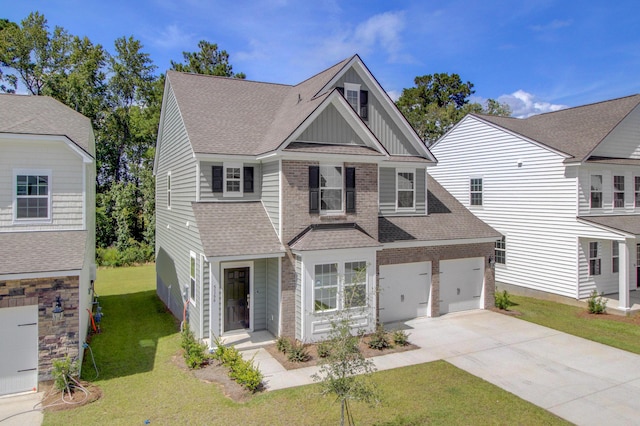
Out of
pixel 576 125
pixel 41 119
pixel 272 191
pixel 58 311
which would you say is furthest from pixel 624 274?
pixel 41 119

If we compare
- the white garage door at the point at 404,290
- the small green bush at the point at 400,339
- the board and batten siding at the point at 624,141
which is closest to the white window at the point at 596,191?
the board and batten siding at the point at 624,141

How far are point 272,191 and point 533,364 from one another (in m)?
9.53

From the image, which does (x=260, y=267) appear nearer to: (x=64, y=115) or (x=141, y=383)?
(x=141, y=383)

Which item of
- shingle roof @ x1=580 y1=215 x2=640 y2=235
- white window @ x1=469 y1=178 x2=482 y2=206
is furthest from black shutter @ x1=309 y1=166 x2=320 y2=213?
white window @ x1=469 y1=178 x2=482 y2=206

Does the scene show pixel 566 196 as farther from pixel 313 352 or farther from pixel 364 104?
pixel 313 352

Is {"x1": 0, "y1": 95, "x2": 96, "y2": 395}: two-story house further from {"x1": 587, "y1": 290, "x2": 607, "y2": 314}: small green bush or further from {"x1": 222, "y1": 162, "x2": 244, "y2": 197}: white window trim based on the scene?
{"x1": 587, "y1": 290, "x2": 607, "y2": 314}: small green bush

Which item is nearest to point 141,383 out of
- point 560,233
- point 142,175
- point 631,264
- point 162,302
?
point 162,302

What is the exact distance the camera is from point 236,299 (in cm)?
1440

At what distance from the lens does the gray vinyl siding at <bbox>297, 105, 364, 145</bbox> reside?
14133mm

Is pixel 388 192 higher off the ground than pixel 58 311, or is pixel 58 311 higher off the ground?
pixel 388 192

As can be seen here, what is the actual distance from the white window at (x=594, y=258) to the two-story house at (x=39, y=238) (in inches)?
808

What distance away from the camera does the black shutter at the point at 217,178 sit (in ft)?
49.0

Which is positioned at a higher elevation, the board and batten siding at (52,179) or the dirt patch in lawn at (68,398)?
the board and batten siding at (52,179)

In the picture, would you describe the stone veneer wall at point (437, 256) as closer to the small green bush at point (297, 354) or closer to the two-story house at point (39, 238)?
the small green bush at point (297, 354)
